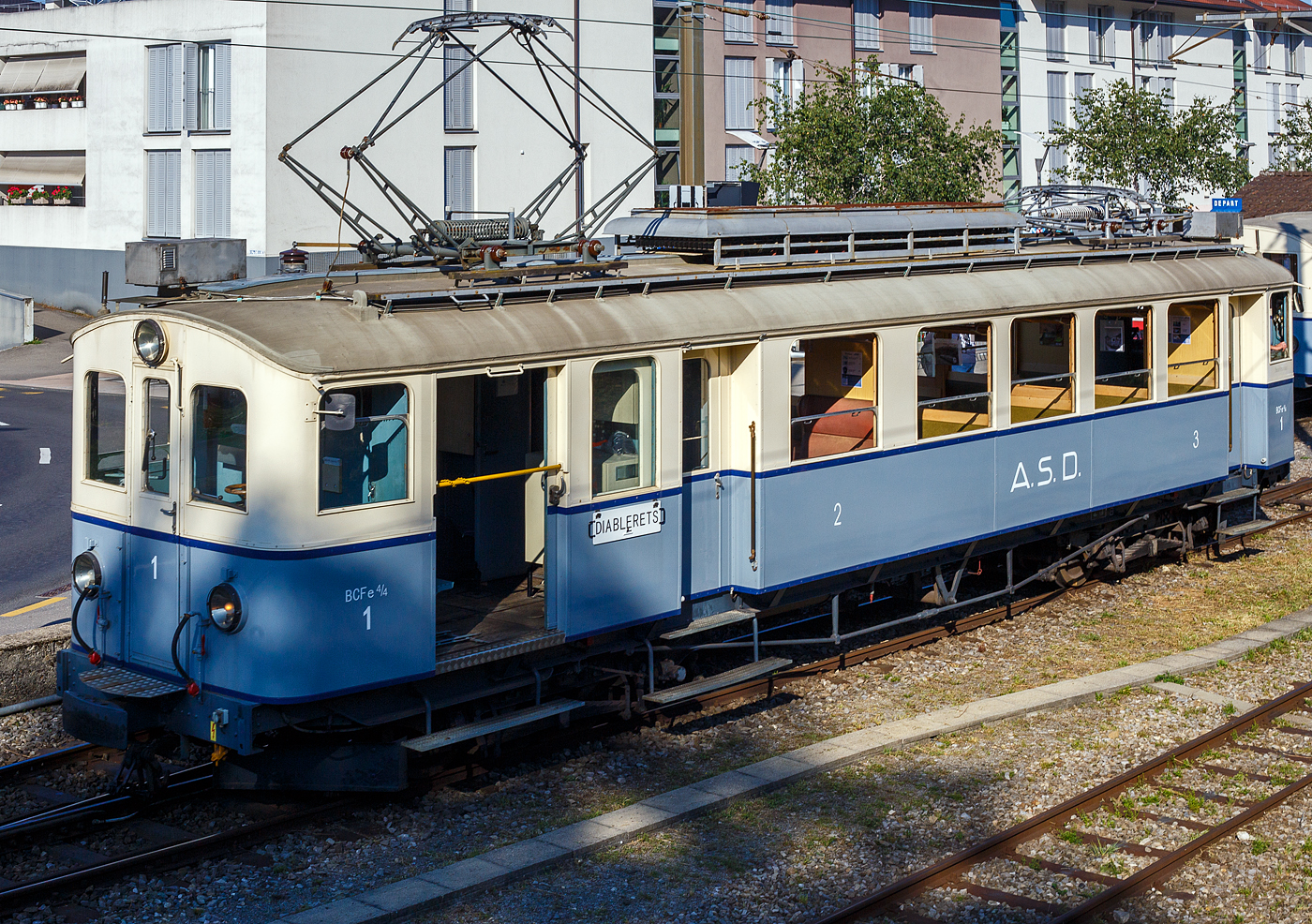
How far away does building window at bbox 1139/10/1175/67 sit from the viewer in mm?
54000

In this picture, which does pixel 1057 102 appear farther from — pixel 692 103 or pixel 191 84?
pixel 191 84

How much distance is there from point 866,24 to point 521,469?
3961cm

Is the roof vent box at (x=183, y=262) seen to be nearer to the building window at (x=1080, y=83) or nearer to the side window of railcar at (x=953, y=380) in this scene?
the side window of railcar at (x=953, y=380)

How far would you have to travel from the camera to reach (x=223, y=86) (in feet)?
113

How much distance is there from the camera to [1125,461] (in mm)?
13000

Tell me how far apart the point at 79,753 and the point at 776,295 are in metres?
5.27

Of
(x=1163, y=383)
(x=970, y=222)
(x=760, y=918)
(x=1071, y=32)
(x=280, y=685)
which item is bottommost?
(x=760, y=918)

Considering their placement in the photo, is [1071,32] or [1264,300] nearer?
[1264,300]

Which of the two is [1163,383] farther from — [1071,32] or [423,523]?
[1071,32]

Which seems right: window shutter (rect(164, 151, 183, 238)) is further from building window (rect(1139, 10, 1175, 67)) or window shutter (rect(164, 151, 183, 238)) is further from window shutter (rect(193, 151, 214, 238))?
building window (rect(1139, 10, 1175, 67))

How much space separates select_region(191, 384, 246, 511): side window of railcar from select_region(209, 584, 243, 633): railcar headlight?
1.42 feet

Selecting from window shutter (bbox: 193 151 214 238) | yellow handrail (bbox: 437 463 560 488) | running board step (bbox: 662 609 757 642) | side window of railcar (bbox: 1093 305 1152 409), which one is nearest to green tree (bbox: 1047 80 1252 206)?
window shutter (bbox: 193 151 214 238)

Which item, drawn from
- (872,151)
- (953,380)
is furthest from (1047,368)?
(872,151)

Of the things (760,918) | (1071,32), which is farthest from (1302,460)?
(1071,32)
